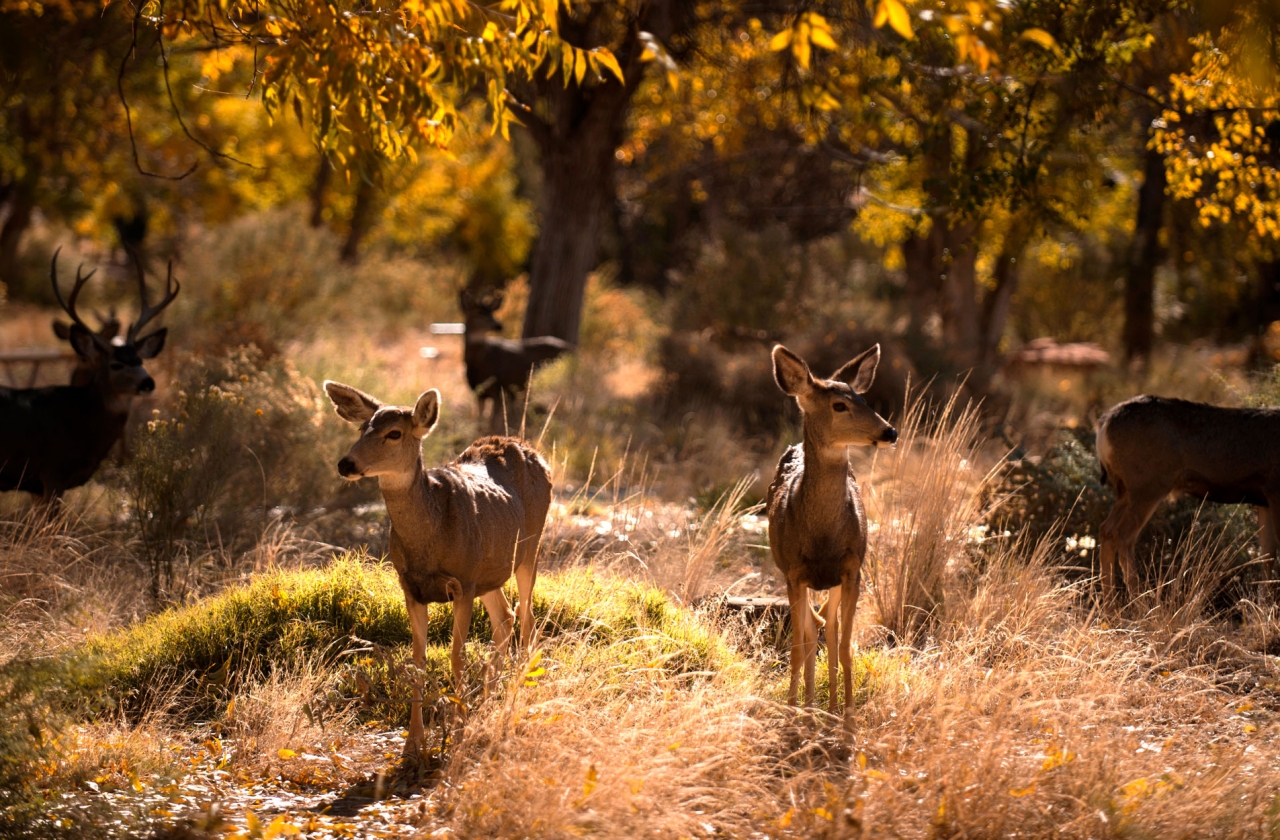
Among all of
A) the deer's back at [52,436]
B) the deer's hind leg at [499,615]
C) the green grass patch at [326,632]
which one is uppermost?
the deer's back at [52,436]

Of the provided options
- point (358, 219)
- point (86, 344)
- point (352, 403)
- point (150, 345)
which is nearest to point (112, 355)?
point (86, 344)

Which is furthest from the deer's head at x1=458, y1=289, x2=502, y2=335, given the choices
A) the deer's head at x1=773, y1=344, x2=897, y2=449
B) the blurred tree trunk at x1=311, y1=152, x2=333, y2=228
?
the blurred tree trunk at x1=311, y1=152, x2=333, y2=228

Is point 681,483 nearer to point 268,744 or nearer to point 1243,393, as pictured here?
point 1243,393

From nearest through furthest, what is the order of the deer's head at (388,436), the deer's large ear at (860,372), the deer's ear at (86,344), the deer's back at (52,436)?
the deer's head at (388,436)
the deer's large ear at (860,372)
the deer's back at (52,436)
the deer's ear at (86,344)

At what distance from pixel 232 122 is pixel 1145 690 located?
24821mm

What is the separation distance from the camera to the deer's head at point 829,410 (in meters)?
4.64

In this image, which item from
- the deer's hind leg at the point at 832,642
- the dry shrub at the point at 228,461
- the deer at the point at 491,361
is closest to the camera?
the deer's hind leg at the point at 832,642

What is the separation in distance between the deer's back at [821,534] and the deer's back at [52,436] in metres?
5.35

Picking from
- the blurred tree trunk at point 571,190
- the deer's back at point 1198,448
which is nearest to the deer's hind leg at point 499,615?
the deer's back at point 1198,448

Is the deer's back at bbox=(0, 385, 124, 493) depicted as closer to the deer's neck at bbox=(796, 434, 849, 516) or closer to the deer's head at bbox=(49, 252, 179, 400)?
the deer's head at bbox=(49, 252, 179, 400)

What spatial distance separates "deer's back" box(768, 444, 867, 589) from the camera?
483 centimetres

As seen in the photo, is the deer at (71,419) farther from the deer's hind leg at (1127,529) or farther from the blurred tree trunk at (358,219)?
the blurred tree trunk at (358,219)

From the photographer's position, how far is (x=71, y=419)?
782 centimetres

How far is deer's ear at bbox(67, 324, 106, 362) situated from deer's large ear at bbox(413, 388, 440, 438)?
4.58m
